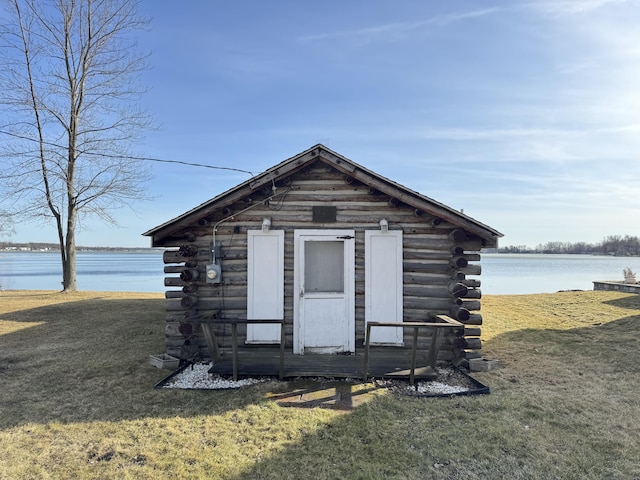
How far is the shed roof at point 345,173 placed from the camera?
708 centimetres

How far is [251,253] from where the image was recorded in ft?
24.4

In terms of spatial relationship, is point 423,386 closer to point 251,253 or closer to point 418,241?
point 418,241

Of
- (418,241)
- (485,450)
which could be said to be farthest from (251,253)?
(485,450)

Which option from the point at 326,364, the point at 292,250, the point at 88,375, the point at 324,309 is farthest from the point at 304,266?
the point at 88,375

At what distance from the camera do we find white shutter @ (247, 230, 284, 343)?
7.40m

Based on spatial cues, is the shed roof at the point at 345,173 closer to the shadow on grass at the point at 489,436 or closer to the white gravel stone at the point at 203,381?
the white gravel stone at the point at 203,381

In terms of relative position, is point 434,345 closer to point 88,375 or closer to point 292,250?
point 292,250

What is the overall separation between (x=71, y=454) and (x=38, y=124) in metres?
21.2

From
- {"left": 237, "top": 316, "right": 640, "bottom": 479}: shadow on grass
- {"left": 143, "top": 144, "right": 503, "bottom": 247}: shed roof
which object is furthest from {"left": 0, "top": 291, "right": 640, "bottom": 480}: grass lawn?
{"left": 143, "top": 144, "right": 503, "bottom": 247}: shed roof

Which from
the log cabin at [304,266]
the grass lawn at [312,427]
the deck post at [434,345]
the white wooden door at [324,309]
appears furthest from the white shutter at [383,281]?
the grass lawn at [312,427]

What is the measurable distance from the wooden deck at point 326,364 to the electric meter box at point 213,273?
4.81 ft

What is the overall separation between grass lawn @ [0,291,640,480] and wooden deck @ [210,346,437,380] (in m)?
0.47

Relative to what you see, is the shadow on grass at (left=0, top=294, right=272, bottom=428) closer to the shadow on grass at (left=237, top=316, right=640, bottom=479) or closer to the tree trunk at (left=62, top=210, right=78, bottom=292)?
the shadow on grass at (left=237, top=316, right=640, bottom=479)

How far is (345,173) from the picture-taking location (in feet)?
24.2
